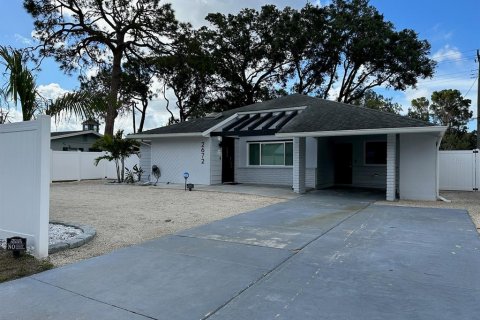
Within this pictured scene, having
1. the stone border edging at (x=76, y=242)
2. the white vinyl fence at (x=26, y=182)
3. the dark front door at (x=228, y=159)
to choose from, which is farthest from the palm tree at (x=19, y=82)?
the dark front door at (x=228, y=159)

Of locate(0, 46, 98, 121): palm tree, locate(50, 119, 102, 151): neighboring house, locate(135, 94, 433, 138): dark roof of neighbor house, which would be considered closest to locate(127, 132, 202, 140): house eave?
locate(135, 94, 433, 138): dark roof of neighbor house

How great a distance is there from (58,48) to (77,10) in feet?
10.2

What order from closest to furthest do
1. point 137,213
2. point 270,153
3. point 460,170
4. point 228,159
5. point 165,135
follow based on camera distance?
point 137,213 < point 460,170 < point 270,153 < point 165,135 < point 228,159

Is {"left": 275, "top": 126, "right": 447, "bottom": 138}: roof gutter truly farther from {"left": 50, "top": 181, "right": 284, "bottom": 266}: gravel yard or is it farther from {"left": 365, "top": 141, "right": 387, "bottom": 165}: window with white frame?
{"left": 365, "top": 141, "right": 387, "bottom": 165}: window with white frame

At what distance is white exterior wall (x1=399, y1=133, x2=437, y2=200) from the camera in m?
11.8

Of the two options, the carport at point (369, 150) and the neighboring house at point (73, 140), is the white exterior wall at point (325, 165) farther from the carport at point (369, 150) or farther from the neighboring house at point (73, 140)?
the neighboring house at point (73, 140)

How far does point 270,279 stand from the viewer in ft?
13.6

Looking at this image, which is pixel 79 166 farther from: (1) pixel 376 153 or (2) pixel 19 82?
(1) pixel 376 153

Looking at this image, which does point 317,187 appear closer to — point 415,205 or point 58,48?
point 415,205

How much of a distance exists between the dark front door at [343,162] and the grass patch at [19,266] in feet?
46.7

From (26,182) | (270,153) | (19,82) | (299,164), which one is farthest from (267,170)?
(26,182)

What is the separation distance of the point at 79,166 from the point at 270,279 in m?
18.9

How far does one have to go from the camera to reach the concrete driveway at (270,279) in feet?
10.9

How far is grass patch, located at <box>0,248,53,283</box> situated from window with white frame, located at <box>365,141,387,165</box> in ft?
45.8
